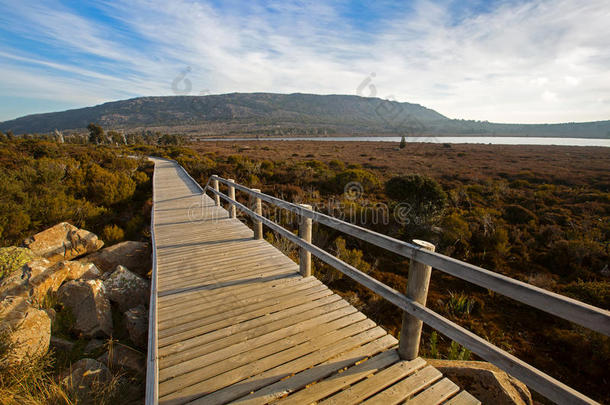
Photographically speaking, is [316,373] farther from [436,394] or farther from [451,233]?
[451,233]

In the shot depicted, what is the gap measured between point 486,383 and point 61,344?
495 cm

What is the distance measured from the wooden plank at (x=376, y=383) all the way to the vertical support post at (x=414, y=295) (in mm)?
87

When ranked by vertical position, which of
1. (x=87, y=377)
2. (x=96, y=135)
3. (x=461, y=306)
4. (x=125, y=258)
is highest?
(x=96, y=135)

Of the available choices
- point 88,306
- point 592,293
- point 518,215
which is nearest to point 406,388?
point 88,306

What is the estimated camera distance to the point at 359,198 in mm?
12297

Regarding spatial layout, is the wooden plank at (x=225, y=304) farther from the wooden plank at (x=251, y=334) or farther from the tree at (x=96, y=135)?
the tree at (x=96, y=135)

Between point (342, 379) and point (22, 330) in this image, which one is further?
point (22, 330)

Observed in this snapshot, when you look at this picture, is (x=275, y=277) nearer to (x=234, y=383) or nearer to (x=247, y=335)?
(x=247, y=335)

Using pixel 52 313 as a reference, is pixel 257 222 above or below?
above

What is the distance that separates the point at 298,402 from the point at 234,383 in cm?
54

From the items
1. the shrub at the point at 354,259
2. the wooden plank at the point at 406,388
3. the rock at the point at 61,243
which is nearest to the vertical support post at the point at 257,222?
the shrub at the point at 354,259

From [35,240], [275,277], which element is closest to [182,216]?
[35,240]

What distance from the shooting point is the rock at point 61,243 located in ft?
19.4

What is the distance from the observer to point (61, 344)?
3.46 metres
